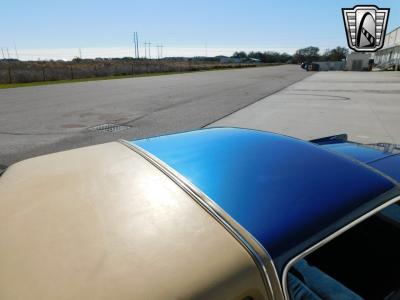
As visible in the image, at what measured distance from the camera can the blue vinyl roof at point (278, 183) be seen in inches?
48.2

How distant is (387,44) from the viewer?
60.2 meters

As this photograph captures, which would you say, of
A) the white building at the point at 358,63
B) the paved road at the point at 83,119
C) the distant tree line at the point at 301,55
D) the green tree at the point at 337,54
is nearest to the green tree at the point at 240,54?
the distant tree line at the point at 301,55

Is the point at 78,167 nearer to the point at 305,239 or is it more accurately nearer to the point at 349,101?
the point at 305,239

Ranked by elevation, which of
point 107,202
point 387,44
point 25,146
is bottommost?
point 25,146

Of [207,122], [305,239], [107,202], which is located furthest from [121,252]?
[207,122]

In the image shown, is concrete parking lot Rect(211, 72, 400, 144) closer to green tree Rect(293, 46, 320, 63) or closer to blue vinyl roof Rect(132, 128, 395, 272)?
blue vinyl roof Rect(132, 128, 395, 272)

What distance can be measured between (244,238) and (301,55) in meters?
139

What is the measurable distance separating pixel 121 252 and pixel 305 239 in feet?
2.36

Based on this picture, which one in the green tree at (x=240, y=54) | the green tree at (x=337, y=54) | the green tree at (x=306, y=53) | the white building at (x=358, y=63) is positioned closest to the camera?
the white building at (x=358, y=63)

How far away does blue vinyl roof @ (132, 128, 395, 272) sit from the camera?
4.01 feet

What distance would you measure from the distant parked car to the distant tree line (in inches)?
3783

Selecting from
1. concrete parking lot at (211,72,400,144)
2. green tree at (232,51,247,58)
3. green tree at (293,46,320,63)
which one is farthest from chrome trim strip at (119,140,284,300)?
green tree at (232,51,247,58)

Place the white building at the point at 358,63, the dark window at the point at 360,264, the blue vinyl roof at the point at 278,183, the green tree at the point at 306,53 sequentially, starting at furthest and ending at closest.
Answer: the green tree at the point at 306,53
the white building at the point at 358,63
the dark window at the point at 360,264
the blue vinyl roof at the point at 278,183

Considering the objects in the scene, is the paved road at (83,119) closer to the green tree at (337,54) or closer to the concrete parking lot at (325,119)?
the concrete parking lot at (325,119)
